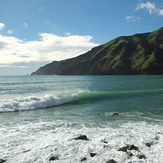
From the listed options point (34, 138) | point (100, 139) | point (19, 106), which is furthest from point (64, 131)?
point (19, 106)

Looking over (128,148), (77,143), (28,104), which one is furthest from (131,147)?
(28,104)

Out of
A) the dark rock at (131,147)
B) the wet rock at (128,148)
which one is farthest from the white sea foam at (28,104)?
the dark rock at (131,147)

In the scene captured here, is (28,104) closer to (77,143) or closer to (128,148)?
(77,143)

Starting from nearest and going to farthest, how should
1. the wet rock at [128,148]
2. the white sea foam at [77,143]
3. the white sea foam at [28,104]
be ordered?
the white sea foam at [77,143]
the wet rock at [128,148]
the white sea foam at [28,104]

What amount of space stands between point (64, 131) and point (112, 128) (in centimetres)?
511

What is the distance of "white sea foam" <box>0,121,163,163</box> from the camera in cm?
1244

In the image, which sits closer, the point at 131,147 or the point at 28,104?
the point at 131,147

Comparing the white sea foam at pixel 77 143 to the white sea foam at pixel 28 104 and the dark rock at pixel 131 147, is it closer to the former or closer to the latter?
the dark rock at pixel 131 147

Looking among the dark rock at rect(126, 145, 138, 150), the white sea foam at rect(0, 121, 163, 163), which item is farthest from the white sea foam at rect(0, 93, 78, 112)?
the dark rock at rect(126, 145, 138, 150)

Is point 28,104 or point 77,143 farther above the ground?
point 28,104

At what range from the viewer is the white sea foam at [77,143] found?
40.8 ft

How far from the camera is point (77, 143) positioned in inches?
585

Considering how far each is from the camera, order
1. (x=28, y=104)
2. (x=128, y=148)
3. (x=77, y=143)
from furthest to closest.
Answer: (x=28, y=104)
(x=77, y=143)
(x=128, y=148)

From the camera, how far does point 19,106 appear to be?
33.6m
